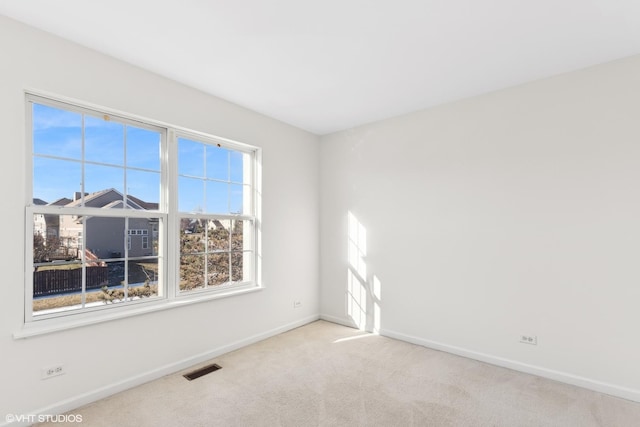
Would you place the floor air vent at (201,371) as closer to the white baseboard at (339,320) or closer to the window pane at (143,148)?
the white baseboard at (339,320)

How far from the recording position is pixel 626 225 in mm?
2480

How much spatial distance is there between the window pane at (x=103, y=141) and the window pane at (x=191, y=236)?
0.79 metres

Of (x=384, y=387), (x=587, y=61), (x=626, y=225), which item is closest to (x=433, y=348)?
(x=384, y=387)

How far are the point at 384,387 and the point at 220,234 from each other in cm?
221

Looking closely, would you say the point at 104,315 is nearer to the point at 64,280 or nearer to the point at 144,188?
the point at 64,280

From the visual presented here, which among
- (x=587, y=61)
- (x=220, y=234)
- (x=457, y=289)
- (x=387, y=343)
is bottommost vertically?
(x=387, y=343)

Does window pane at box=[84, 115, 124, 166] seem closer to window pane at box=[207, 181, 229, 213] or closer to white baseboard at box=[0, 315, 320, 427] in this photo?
window pane at box=[207, 181, 229, 213]

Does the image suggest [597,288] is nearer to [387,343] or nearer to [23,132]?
[387,343]

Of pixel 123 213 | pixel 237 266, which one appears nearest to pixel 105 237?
pixel 123 213

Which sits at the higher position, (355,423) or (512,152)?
(512,152)

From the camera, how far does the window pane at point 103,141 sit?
2.52 meters

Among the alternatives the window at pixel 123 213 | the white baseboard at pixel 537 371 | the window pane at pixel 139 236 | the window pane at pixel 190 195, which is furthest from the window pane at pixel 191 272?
the white baseboard at pixel 537 371

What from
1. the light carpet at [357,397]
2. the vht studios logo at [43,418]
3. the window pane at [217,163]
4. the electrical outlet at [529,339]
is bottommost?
the light carpet at [357,397]

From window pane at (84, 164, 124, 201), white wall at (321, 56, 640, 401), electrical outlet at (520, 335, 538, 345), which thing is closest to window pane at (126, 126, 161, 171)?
window pane at (84, 164, 124, 201)
